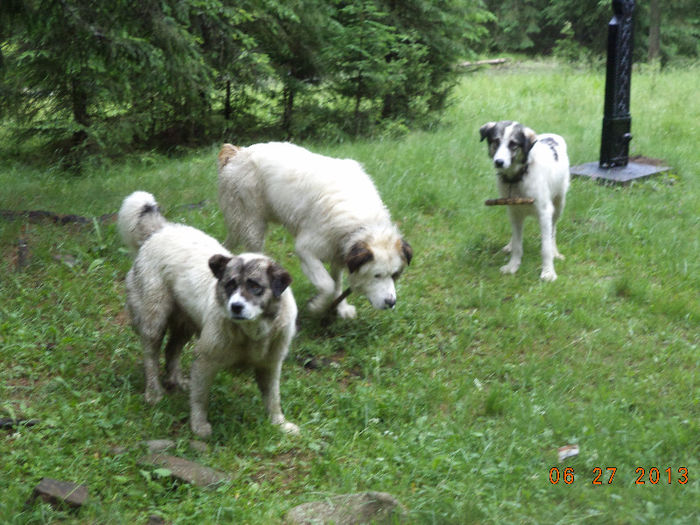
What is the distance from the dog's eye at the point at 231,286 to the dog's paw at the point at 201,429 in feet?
3.43

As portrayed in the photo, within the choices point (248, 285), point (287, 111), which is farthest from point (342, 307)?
point (287, 111)

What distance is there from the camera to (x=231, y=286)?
4.54 metres

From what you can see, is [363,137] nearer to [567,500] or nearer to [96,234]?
[96,234]

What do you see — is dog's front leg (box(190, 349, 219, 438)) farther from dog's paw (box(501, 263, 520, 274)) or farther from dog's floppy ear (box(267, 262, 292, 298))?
dog's paw (box(501, 263, 520, 274))

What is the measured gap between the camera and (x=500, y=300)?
6945 millimetres

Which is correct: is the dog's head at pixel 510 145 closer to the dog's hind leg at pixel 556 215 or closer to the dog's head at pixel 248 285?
the dog's hind leg at pixel 556 215

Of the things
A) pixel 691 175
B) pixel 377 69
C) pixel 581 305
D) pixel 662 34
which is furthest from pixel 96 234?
pixel 662 34

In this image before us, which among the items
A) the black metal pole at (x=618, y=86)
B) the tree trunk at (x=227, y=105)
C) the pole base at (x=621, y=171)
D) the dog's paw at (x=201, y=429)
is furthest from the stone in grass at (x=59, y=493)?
the tree trunk at (x=227, y=105)

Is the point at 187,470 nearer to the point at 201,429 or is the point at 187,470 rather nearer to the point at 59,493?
the point at 201,429

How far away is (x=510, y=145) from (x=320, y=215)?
83.3 inches

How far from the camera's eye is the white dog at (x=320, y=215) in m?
6.07

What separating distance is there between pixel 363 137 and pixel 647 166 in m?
4.97

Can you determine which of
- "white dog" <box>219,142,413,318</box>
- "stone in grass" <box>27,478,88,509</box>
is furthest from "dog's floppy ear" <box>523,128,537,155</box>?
"stone in grass" <box>27,478,88,509</box>

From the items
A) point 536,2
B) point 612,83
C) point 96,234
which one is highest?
point 536,2
